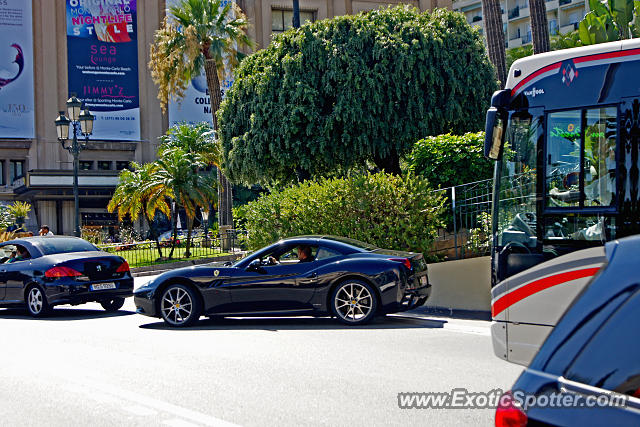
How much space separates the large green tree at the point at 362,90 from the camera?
23547mm

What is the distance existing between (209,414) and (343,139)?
58.0ft

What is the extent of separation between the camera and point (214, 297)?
11.7 metres

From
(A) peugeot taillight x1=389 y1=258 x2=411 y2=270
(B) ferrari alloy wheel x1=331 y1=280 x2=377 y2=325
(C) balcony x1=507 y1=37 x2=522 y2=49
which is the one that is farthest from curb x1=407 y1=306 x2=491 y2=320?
(C) balcony x1=507 y1=37 x2=522 y2=49

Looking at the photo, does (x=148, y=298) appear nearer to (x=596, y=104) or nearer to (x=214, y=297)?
(x=214, y=297)

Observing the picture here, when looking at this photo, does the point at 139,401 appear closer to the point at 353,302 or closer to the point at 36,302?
the point at 353,302

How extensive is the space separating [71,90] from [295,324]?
5614 centimetres

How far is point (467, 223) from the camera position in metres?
14.8

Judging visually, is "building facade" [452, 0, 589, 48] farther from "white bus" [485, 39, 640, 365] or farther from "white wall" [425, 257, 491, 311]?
"white bus" [485, 39, 640, 365]

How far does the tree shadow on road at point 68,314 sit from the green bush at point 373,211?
4.24 meters

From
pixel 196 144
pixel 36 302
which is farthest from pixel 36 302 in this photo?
A: pixel 196 144

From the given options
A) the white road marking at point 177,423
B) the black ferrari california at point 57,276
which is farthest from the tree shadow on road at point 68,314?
the white road marking at point 177,423

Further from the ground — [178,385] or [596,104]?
[596,104]

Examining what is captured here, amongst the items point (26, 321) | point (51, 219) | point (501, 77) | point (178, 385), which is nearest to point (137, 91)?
point (51, 219)

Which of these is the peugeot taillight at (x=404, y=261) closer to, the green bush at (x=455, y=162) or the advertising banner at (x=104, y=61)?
the green bush at (x=455, y=162)
